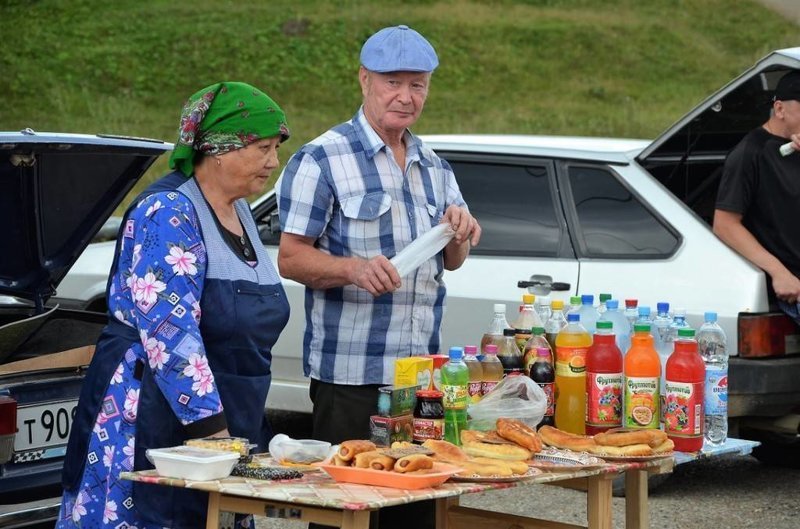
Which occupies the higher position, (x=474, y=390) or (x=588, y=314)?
(x=588, y=314)

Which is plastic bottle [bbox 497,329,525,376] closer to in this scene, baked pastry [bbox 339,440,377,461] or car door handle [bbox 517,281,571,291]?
baked pastry [bbox 339,440,377,461]

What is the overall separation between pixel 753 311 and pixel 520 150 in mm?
1571

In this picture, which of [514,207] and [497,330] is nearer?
[497,330]

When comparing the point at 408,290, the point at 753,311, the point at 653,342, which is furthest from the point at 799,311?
the point at 408,290

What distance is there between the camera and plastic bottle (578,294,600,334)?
4.34m

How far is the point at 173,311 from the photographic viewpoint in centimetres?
334

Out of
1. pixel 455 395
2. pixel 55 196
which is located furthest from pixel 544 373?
pixel 55 196

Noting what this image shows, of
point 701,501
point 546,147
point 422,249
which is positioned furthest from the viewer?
point 546,147

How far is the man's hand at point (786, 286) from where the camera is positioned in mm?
5914

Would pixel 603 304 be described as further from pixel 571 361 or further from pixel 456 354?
pixel 456 354

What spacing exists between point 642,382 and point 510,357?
0.42 metres

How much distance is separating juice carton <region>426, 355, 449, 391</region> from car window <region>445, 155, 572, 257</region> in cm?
279

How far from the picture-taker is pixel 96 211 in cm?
532

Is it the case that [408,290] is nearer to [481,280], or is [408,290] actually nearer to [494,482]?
[494,482]
